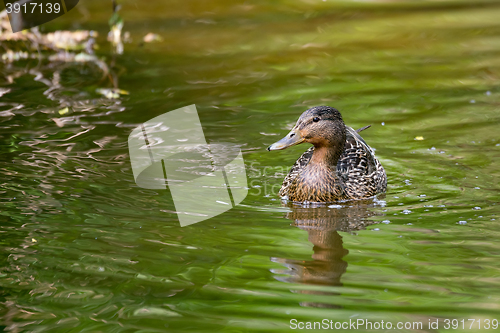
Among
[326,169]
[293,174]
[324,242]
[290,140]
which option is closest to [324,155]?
[326,169]

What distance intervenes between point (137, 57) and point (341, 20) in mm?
4799

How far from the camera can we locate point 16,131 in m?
8.89

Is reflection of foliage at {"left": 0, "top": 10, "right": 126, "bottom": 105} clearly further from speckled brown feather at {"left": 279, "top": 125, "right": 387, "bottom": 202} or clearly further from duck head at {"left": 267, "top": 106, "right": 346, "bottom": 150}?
duck head at {"left": 267, "top": 106, "right": 346, "bottom": 150}

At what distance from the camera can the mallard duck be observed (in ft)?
23.3

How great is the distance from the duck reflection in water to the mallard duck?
173 mm

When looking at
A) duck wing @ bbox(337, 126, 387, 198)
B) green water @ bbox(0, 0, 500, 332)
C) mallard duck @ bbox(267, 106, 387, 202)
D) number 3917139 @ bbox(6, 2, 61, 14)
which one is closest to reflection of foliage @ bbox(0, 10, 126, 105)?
green water @ bbox(0, 0, 500, 332)

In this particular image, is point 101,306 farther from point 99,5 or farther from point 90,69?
point 99,5

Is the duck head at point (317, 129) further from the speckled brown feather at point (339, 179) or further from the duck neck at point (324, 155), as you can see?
the speckled brown feather at point (339, 179)

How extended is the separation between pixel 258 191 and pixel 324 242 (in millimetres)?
1571

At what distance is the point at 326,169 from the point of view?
7352 millimetres

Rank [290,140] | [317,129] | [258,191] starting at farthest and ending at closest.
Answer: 1. [258,191]
2. [317,129]
3. [290,140]

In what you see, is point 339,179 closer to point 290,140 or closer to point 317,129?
point 317,129

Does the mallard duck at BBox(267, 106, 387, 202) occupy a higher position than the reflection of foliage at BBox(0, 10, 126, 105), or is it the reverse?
the reflection of foliage at BBox(0, 10, 126, 105)

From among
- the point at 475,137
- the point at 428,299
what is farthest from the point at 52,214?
the point at 475,137
